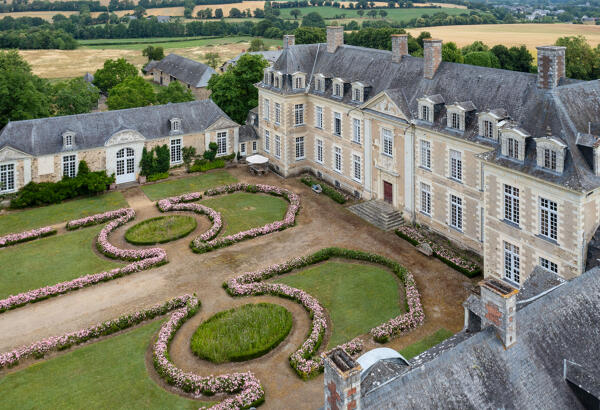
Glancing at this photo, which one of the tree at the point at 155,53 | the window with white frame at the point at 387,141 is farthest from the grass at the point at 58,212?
the tree at the point at 155,53

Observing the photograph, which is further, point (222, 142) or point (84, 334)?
point (222, 142)

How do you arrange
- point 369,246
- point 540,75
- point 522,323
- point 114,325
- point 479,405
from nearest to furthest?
point 479,405 < point 522,323 < point 114,325 < point 540,75 < point 369,246

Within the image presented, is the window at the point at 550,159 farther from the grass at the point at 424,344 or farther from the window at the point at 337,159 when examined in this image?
the window at the point at 337,159

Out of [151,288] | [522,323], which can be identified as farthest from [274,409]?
[151,288]

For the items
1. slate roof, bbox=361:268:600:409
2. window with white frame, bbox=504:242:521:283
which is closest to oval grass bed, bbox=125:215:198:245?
window with white frame, bbox=504:242:521:283

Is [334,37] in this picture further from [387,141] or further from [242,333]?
[242,333]

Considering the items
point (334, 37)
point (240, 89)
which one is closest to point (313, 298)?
point (334, 37)

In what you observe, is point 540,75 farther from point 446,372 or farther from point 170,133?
point 170,133
